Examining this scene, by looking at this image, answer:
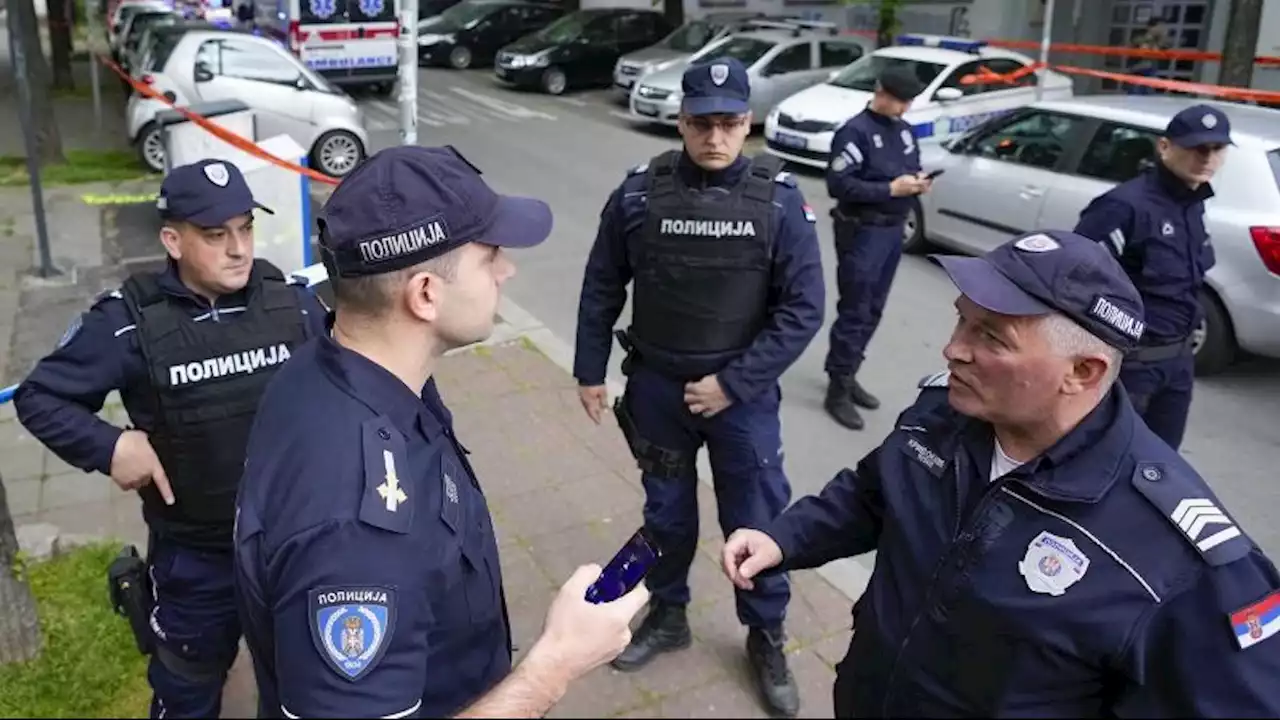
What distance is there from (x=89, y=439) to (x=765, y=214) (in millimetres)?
2165

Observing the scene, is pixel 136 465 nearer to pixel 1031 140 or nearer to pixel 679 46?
pixel 1031 140

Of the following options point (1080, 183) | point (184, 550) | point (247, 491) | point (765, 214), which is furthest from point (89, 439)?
point (1080, 183)

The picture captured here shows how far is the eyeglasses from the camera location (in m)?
3.60

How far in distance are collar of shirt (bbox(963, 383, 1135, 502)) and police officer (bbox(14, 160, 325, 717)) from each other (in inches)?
78.8

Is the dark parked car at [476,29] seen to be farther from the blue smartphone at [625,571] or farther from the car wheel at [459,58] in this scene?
the blue smartphone at [625,571]

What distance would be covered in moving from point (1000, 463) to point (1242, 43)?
10382mm

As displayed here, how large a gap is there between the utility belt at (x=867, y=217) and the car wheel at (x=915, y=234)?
3.33 meters

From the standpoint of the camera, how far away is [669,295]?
3682 millimetres

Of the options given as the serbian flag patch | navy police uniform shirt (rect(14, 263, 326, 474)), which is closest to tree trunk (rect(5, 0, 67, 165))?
navy police uniform shirt (rect(14, 263, 326, 474))

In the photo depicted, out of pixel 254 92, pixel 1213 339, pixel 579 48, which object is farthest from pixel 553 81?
pixel 1213 339

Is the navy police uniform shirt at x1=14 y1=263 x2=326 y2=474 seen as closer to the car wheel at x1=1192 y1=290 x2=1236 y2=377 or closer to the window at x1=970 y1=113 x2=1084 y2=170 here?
the car wheel at x1=1192 y1=290 x2=1236 y2=377

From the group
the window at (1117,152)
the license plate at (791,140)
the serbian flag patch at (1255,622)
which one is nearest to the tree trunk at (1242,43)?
the window at (1117,152)

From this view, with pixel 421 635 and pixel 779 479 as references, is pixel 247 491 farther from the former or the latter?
pixel 779 479

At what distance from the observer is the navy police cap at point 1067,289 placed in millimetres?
1976
